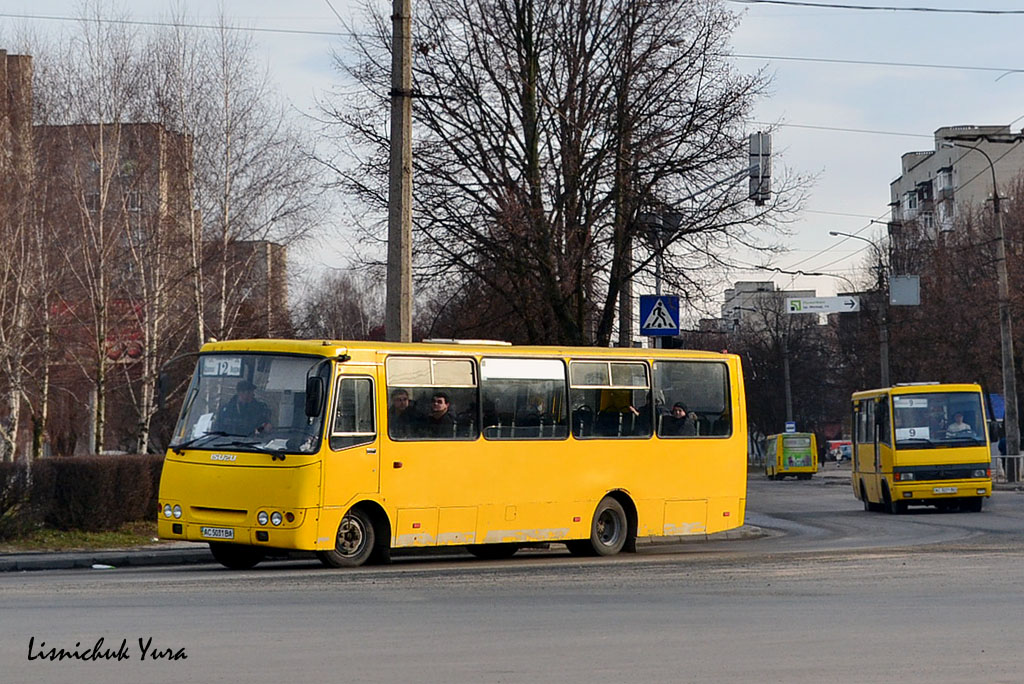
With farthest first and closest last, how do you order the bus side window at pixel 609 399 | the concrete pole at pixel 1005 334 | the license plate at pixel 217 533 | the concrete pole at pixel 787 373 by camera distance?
the concrete pole at pixel 787 373 → the concrete pole at pixel 1005 334 → the bus side window at pixel 609 399 → the license plate at pixel 217 533

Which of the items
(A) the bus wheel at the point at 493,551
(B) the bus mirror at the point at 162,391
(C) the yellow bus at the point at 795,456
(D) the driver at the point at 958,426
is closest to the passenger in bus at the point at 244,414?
(B) the bus mirror at the point at 162,391

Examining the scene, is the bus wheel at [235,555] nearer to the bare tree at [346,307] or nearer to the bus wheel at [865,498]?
the bus wheel at [865,498]

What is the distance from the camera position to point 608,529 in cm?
1978

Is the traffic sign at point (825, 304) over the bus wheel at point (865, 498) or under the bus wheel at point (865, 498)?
over

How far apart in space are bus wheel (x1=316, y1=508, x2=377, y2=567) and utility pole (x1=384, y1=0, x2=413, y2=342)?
12.9 feet

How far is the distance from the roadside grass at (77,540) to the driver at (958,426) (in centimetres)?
1716

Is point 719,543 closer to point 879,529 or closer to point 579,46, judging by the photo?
point 879,529

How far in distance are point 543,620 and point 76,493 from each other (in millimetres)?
12099

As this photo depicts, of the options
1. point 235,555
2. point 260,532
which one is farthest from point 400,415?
point 235,555

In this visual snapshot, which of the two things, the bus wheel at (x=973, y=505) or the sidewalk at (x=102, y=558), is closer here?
the sidewalk at (x=102, y=558)

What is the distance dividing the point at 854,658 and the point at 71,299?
29087 mm

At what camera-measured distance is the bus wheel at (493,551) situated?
64.6 ft

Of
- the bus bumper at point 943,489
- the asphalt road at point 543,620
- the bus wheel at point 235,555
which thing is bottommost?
the asphalt road at point 543,620

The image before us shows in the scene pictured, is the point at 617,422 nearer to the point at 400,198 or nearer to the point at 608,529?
the point at 608,529
